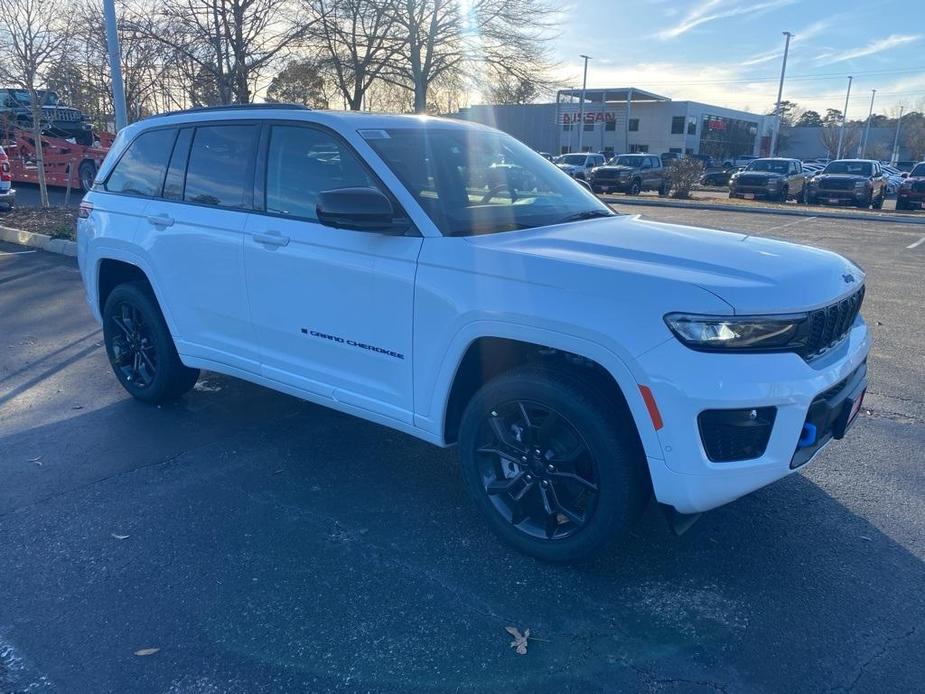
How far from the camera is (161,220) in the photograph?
183 inches

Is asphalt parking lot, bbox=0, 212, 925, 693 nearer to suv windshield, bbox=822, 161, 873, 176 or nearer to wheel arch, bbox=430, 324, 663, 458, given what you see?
wheel arch, bbox=430, 324, 663, 458

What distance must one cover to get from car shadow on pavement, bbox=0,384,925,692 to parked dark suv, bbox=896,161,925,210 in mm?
25421

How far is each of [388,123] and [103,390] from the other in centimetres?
314

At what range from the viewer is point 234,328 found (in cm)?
436

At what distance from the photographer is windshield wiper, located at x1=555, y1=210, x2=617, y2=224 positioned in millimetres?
3954

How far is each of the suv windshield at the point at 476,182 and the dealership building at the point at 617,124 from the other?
192 feet

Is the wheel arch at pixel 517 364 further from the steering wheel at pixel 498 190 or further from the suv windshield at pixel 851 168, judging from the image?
the suv windshield at pixel 851 168

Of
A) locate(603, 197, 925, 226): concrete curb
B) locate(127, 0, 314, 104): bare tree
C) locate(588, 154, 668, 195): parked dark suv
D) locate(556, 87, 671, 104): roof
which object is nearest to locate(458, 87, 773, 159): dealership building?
locate(556, 87, 671, 104): roof

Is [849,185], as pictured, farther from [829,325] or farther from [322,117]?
[322,117]

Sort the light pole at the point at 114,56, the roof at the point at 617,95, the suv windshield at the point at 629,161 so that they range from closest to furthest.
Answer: the light pole at the point at 114,56 < the suv windshield at the point at 629,161 < the roof at the point at 617,95

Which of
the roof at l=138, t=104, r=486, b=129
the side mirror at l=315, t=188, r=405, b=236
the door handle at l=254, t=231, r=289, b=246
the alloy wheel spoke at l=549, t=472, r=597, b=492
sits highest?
the roof at l=138, t=104, r=486, b=129

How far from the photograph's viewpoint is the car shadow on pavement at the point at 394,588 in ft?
8.76

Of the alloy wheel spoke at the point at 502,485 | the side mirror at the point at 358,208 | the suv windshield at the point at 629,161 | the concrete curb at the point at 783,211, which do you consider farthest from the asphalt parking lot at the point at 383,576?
the suv windshield at the point at 629,161

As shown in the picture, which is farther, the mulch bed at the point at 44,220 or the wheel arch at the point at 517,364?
the mulch bed at the point at 44,220
